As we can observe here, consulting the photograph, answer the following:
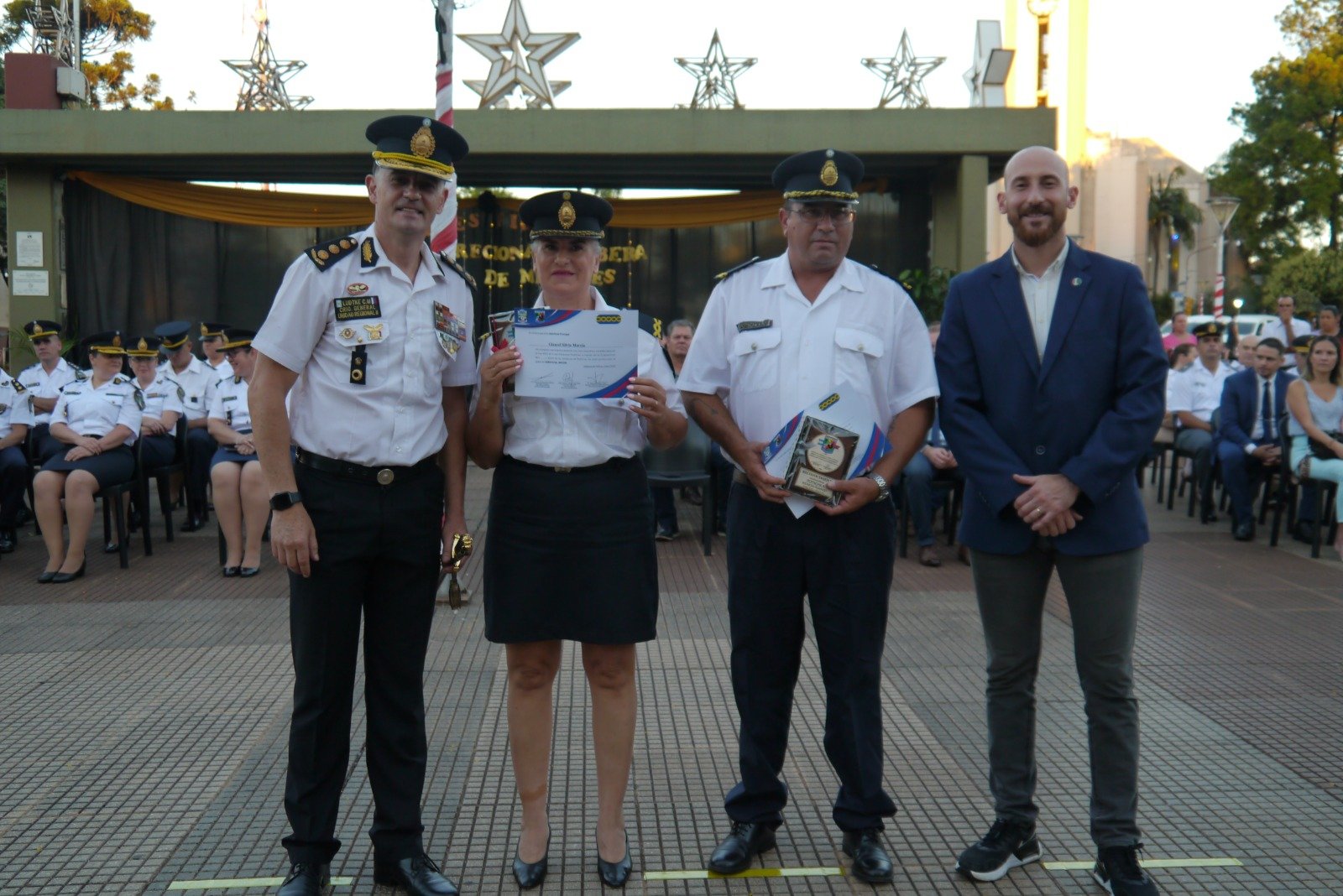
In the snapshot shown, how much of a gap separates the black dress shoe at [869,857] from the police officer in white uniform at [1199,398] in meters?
8.51

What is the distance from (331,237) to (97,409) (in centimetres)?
674

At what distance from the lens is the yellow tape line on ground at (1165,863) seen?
11.6 feet

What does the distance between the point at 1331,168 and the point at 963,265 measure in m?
33.9

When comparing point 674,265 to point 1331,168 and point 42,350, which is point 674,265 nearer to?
point 42,350

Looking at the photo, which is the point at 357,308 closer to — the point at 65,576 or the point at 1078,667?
the point at 1078,667

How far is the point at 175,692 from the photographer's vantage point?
5.36 meters

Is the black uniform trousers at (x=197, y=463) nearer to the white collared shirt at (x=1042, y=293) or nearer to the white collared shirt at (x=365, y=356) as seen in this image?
the white collared shirt at (x=365, y=356)

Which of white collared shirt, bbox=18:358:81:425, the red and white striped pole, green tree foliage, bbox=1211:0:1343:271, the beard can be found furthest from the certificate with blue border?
green tree foliage, bbox=1211:0:1343:271

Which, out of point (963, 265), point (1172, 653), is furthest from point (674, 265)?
point (1172, 653)

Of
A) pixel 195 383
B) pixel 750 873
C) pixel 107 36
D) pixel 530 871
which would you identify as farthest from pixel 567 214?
pixel 107 36

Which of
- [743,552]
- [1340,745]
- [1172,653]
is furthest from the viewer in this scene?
[1172,653]

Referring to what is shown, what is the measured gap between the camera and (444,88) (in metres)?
7.42

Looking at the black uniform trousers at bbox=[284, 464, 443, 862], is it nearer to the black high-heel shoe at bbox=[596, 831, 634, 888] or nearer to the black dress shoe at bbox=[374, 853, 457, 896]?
the black dress shoe at bbox=[374, 853, 457, 896]

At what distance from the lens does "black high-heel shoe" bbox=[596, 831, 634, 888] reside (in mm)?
3436
